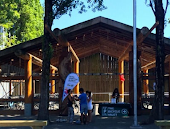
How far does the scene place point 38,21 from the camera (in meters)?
31.9

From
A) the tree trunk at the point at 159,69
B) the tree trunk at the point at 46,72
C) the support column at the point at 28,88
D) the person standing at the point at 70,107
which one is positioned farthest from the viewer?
the support column at the point at 28,88

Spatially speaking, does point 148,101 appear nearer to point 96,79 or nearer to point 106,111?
point 106,111

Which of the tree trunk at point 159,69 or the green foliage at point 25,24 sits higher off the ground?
the green foliage at point 25,24

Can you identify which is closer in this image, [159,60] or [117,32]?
[159,60]

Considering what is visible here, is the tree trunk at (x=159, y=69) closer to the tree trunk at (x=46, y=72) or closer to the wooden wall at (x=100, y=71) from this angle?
the tree trunk at (x=46, y=72)

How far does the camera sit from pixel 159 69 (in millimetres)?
10875

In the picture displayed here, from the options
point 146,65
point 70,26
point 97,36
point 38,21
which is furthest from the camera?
point 38,21

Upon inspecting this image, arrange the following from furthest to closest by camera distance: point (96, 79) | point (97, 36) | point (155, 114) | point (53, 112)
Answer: point (96, 79) → point (97, 36) → point (53, 112) → point (155, 114)

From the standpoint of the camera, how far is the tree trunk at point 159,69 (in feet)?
35.2

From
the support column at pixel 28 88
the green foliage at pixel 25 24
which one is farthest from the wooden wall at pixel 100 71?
the support column at pixel 28 88

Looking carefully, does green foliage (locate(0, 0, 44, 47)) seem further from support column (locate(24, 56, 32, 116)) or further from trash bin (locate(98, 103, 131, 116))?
trash bin (locate(98, 103, 131, 116))

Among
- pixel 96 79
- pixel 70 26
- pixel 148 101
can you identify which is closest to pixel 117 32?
pixel 70 26

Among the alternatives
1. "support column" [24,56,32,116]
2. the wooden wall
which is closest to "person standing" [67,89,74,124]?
"support column" [24,56,32,116]

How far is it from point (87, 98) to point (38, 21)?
2179 centimetres
